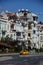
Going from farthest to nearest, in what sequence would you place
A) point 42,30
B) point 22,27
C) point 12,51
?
point 22,27, point 42,30, point 12,51

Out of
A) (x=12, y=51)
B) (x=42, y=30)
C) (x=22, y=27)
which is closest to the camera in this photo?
(x=12, y=51)

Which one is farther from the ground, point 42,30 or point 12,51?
point 42,30

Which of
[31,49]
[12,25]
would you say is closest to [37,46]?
[31,49]

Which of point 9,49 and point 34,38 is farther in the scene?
point 34,38

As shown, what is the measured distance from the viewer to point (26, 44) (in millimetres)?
4996

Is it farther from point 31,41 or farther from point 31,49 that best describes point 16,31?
point 31,49

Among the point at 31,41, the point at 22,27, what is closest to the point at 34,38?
the point at 31,41

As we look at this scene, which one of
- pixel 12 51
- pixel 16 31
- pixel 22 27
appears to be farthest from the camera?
pixel 16 31

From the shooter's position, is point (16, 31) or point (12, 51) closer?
point (12, 51)

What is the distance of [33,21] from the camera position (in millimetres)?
4543

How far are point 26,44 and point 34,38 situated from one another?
0.18m

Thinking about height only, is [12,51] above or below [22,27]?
below

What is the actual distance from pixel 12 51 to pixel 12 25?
3.48 ft

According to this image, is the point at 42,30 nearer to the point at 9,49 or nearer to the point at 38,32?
the point at 38,32
